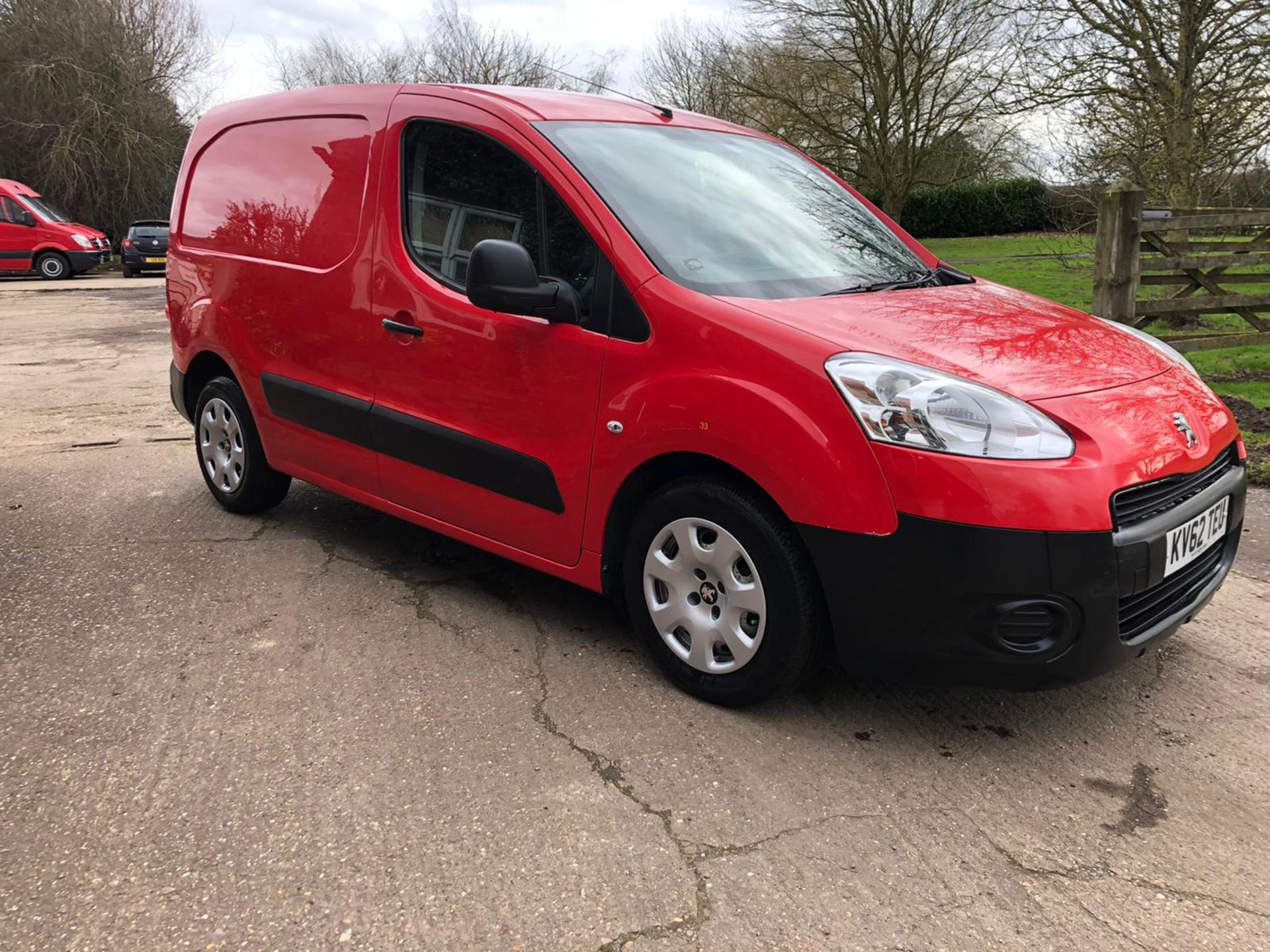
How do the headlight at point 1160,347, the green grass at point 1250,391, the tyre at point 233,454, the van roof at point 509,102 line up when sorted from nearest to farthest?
the headlight at point 1160,347
the van roof at point 509,102
the tyre at point 233,454
the green grass at point 1250,391

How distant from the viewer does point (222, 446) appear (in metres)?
4.89

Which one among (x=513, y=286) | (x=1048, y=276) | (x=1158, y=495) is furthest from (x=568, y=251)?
(x=1048, y=276)

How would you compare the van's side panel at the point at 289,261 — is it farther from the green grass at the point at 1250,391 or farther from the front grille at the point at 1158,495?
the green grass at the point at 1250,391

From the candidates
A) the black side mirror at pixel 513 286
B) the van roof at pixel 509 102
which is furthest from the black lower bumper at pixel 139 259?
the black side mirror at pixel 513 286

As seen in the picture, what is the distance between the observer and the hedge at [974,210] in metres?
34.3

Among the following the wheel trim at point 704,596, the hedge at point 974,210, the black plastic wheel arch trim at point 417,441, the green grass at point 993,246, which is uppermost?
the hedge at point 974,210

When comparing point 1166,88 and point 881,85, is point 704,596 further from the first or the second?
point 881,85

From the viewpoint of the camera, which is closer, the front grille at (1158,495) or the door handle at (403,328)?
the front grille at (1158,495)

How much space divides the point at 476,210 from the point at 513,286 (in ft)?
1.97

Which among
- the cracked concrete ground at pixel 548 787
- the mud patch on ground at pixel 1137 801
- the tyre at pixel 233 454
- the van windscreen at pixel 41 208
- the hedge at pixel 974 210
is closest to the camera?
the cracked concrete ground at pixel 548 787

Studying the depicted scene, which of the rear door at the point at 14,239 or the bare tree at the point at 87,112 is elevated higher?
the bare tree at the point at 87,112

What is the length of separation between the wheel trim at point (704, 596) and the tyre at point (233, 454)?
7.65ft

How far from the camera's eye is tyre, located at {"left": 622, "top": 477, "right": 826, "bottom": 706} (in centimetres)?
275

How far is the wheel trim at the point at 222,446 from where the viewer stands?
4746 millimetres
